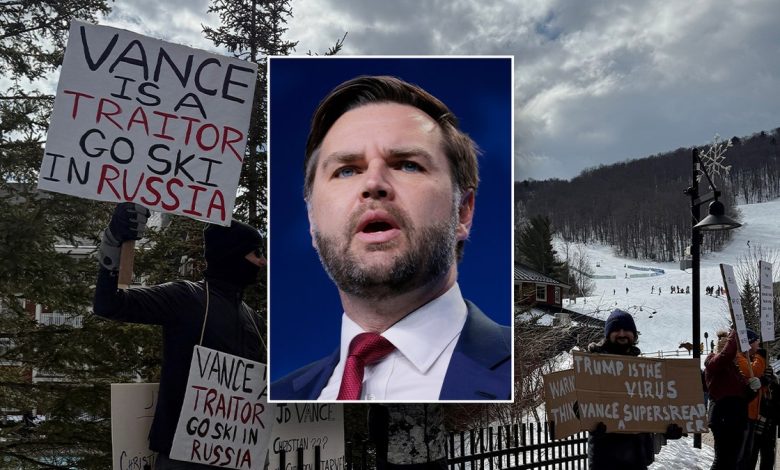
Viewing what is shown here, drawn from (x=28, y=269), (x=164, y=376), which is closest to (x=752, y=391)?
(x=164, y=376)

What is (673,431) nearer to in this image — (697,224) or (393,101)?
(393,101)

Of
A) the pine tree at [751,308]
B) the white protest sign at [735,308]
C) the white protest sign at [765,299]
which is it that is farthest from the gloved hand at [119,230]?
the pine tree at [751,308]

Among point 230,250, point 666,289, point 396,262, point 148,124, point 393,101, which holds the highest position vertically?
point 666,289

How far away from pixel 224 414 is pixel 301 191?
1277 millimetres

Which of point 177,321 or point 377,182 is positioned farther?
point 177,321

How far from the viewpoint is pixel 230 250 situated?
416 centimetres

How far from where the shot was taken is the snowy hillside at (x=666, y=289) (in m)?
56.5

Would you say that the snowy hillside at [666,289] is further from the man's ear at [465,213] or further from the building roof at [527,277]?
the man's ear at [465,213]

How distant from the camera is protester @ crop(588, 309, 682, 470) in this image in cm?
526

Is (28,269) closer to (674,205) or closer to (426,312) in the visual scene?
(426,312)

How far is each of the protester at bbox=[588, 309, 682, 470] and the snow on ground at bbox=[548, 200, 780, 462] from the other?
4.51m

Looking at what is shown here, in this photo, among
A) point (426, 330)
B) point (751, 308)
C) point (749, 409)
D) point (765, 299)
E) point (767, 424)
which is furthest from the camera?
point (751, 308)

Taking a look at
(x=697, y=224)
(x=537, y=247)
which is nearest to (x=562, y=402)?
(x=697, y=224)

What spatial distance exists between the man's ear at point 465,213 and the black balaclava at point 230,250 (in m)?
1.21
